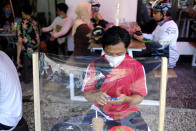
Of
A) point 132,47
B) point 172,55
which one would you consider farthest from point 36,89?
point 172,55

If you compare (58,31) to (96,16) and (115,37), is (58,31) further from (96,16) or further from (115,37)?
(115,37)

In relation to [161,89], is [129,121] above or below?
below

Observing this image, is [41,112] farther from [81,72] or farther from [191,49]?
[191,49]

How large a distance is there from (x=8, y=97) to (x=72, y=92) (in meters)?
0.46

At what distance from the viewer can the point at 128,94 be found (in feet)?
4.87

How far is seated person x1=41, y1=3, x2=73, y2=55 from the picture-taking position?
4453 mm

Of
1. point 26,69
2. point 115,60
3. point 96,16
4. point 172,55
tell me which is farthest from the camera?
point 96,16

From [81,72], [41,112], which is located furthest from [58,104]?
[81,72]

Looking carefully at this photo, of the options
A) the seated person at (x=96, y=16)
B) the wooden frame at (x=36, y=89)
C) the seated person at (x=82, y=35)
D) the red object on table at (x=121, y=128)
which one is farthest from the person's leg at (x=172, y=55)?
the wooden frame at (x=36, y=89)

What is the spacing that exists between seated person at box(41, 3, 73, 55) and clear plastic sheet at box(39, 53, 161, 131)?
120 inches

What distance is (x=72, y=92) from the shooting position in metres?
1.44

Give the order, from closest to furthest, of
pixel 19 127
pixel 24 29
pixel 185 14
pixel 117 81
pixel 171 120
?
pixel 117 81, pixel 19 127, pixel 171 120, pixel 24 29, pixel 185 14

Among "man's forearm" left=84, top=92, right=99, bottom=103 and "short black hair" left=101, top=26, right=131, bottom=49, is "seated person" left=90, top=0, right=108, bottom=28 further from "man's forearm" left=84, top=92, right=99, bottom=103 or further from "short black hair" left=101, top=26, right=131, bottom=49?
"man's forearm" left=84, top=92, right=99, bottom=103

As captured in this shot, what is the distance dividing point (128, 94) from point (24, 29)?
7.69 feet
